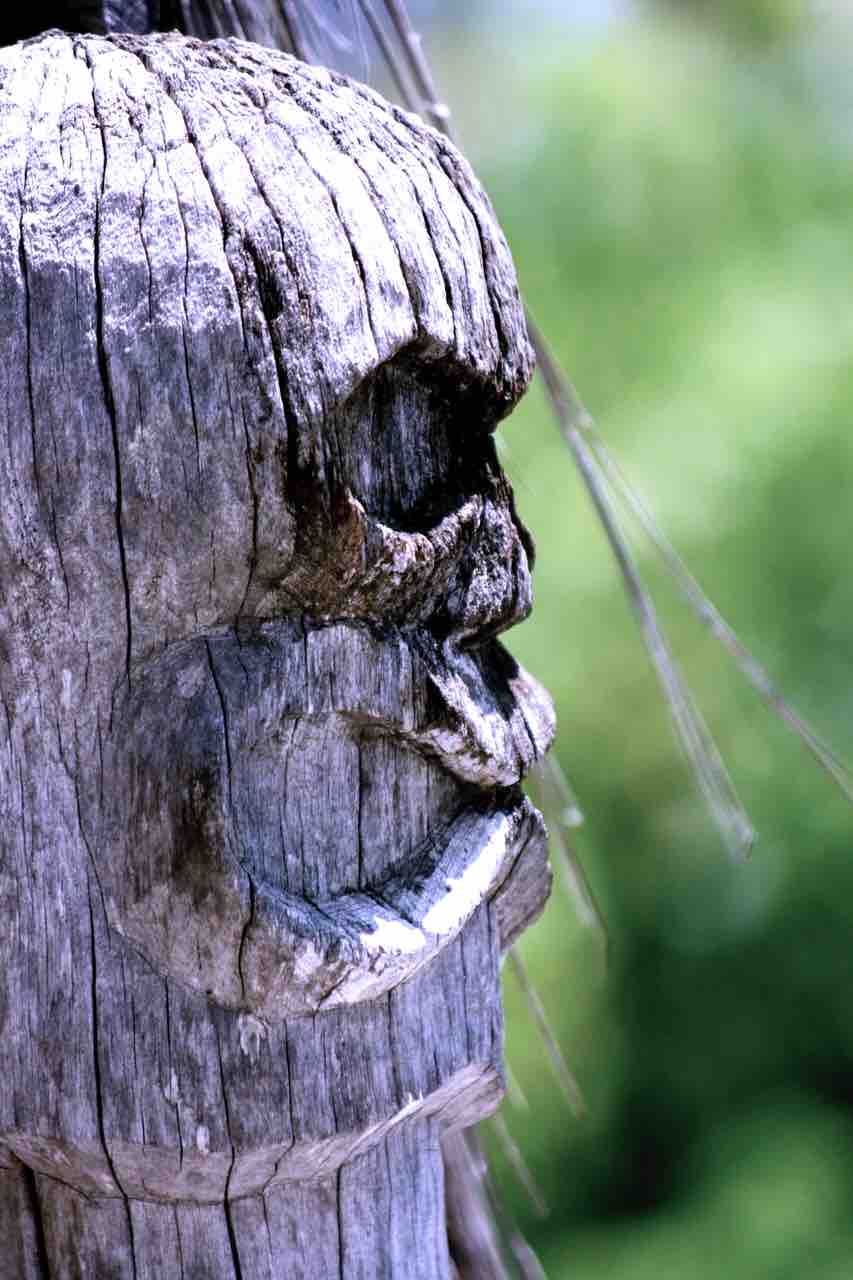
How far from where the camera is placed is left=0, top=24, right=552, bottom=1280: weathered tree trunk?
96 cm

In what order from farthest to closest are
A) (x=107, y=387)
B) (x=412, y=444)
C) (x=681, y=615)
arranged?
(x=681, y=615) → (x=412, y=444) → (x=107, y=387)

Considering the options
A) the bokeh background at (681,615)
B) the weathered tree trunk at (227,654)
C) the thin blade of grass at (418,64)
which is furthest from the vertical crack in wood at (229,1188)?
the bokeh background at (681,615)

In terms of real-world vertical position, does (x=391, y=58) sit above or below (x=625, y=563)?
above

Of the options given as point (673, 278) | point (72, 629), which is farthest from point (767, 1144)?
point (72, 629)

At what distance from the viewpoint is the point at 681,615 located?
146 inches

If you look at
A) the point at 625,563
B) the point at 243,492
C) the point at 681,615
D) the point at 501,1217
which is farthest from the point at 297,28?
the point at 681,615

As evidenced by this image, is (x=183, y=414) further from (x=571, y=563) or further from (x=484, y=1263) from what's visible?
(x=571, y=563)

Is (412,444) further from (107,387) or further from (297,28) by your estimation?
(297,28)

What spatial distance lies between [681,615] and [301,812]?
2.78m

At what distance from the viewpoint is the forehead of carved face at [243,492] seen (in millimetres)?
954

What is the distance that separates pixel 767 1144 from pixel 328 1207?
2778 mm

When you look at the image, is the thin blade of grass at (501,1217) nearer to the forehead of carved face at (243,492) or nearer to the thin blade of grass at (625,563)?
the thin blade of grass at (625,563)

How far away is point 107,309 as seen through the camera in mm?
953

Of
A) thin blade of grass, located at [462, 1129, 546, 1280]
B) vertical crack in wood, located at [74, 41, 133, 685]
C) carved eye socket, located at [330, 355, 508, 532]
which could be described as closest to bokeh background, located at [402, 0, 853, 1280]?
thin blade of grass, located at [462, 1129, 546, 1280]
